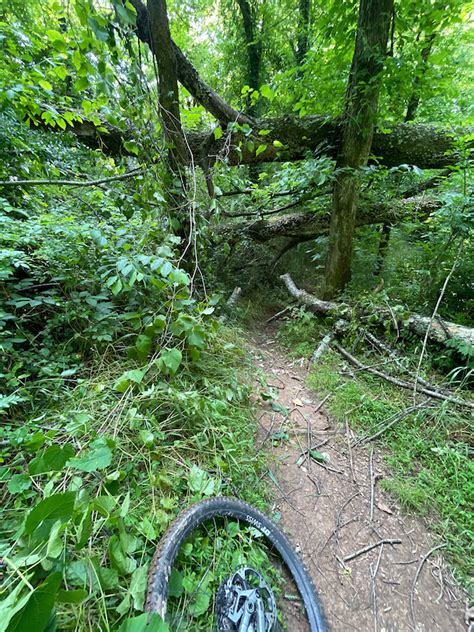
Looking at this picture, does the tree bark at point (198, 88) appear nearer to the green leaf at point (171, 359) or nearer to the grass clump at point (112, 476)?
the green leaf at point (171, 359)

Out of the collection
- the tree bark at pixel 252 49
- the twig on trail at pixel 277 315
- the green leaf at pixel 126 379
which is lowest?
the twig on trail at pixel 277 315

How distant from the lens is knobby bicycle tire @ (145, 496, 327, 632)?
1038mm

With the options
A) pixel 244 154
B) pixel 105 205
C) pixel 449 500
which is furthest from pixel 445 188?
pixel 105 205

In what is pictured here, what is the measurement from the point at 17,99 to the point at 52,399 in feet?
7.77

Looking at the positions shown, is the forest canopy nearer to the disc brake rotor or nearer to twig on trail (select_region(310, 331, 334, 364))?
twig on trail (select_region(310, 331, 334, 364))

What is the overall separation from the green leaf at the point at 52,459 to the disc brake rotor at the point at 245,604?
0.88 meters

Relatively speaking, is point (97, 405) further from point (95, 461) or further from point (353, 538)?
point (353, 538)

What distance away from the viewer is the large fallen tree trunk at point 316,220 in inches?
167

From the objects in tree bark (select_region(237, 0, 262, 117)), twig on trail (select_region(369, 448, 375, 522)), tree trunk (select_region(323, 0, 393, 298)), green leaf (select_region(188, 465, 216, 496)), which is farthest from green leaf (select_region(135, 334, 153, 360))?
tree bark (select_region(237, 0, 262, 117))

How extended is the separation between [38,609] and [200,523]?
81 cm

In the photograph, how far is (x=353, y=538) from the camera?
1702mm

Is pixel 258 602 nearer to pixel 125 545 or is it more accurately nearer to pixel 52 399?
pixel 125 545

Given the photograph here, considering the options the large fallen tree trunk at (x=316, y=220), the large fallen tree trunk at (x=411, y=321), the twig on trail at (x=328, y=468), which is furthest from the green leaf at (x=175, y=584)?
the large fallen tree trunk at (x=316, y=220)

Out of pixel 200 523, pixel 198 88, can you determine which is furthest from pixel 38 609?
pixel 198 88
